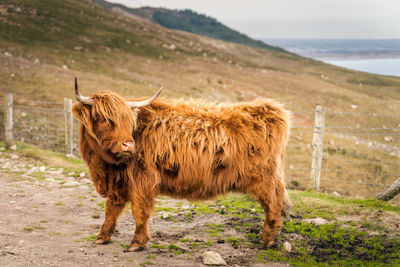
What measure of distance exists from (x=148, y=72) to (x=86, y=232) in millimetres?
26700

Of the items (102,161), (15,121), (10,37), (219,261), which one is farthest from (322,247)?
(10,37)

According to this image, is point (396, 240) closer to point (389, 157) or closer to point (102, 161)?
point (102, 161)

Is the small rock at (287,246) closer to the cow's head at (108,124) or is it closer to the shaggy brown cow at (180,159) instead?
the shaggy brown cow at (180,159)

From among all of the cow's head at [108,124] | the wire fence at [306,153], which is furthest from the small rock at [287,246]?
the wire fence at [306,153]

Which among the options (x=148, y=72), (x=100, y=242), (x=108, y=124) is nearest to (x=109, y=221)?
(x=100, y=242)

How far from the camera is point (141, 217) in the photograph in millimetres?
4344

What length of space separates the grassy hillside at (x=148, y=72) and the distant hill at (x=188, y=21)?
50.9m

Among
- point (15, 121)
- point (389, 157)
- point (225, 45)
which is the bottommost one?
point (389, 157)

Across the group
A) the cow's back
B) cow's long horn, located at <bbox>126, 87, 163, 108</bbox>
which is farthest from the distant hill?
Result: cow's long horn, located at <bbox>126, 87, 163, 108</bbox>

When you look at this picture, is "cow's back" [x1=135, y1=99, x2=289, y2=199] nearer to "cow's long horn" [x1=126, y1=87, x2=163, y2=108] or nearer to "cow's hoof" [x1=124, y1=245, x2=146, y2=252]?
"cow's long horn" [x1=126, y1=87, x2=163, y2=108]

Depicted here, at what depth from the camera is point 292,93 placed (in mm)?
31984

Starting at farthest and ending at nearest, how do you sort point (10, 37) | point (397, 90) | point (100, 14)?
point (100, 14) < point (10, 37) < point (397, 90)

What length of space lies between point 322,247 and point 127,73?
25763 millimetres

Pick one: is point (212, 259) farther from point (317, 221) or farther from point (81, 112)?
point (81, 112)
